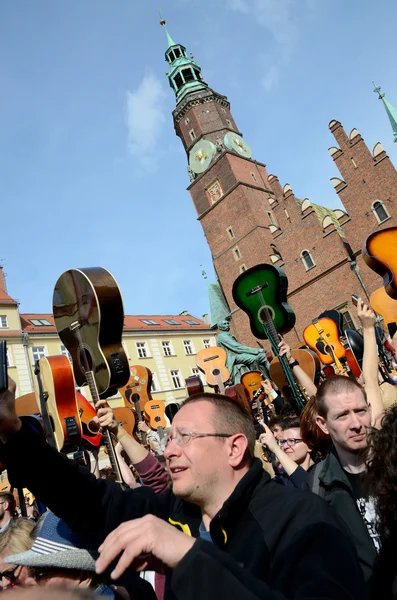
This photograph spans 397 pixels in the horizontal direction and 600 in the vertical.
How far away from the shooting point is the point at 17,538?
2.50 metres

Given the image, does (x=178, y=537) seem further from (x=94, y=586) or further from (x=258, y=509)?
(x=94, y=586)

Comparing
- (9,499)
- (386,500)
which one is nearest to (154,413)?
(9,499)

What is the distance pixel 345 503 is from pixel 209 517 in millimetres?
718

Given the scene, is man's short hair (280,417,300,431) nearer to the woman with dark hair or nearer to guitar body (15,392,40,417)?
the woman with dark hair

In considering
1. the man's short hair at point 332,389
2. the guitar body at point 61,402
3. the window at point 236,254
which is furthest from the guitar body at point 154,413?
the window at point 236,254

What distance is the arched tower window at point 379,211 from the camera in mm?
22219

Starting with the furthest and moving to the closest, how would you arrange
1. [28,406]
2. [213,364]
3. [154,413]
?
[213,364] → [154,413] → [28,406]

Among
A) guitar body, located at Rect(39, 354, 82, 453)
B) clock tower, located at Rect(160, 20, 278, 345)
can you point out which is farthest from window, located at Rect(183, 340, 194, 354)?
guitar body, located at Rect(39, 354, 82, 453)

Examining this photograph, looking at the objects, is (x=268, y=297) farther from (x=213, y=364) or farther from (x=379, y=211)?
(x=379, y=211)

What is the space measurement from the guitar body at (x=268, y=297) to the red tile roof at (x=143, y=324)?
1043 inches

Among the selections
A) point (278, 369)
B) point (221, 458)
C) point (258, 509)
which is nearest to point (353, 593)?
point (258, 509)

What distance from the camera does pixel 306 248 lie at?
2600cm

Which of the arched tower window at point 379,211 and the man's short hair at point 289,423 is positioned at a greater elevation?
the arched tower window at point 379,211

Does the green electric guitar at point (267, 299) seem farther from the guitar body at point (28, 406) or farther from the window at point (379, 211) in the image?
the window at point (379, 211)
